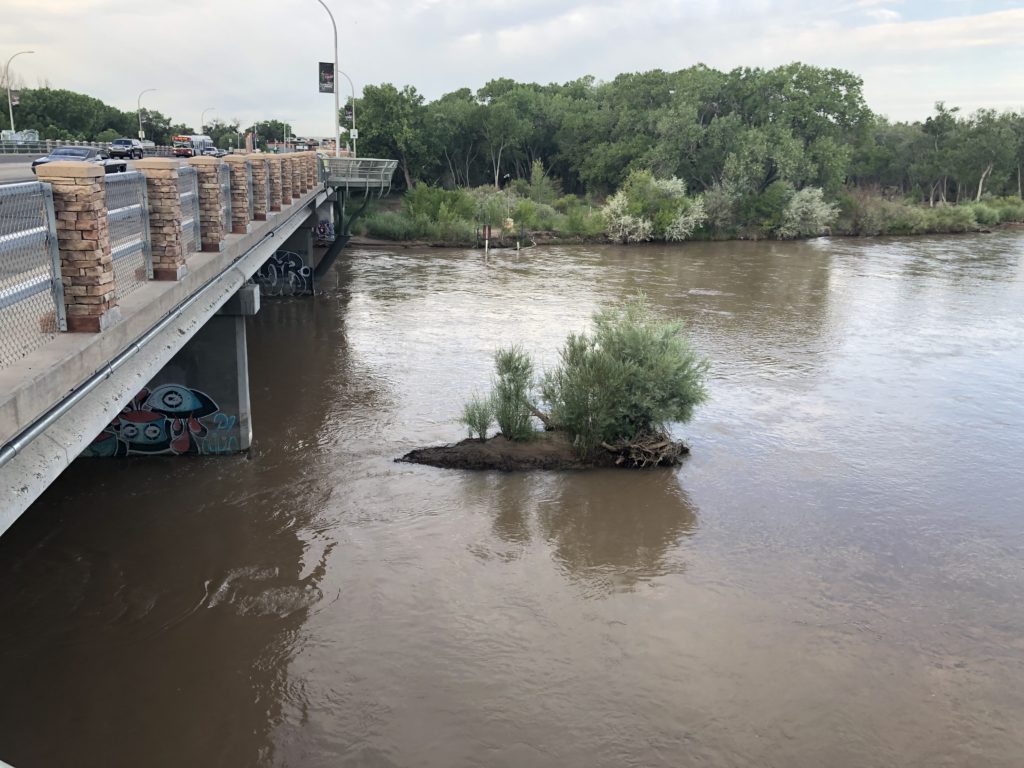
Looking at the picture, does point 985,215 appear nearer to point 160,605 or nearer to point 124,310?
point 160,605

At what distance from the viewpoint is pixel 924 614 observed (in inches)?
432

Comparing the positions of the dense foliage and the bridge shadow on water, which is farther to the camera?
the dense foliage

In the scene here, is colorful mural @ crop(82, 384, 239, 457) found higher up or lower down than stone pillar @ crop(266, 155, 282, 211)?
lower down

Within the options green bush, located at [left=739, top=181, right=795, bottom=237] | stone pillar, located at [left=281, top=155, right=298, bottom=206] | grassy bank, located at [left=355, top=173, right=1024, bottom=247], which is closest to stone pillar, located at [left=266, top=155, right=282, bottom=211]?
stone pillar, located at [left=281, top=155, right=298, bottom=206]

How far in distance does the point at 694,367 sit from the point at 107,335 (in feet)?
37.8

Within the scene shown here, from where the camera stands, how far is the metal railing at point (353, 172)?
107ft

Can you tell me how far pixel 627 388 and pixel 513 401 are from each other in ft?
7.19

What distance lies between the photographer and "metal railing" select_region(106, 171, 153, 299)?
27.1 ft

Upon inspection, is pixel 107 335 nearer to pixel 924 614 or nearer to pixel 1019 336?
pixel 924 614

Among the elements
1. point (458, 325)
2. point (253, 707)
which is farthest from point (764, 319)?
point (253, 707)

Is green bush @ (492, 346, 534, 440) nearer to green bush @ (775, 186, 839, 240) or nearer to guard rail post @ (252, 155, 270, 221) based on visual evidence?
guard rail post @ (252, 155, 270, 221)

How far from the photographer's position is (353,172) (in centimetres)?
3284

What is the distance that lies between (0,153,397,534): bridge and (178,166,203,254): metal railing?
3cm

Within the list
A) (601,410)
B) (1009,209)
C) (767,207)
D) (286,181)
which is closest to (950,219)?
(1009,209)
